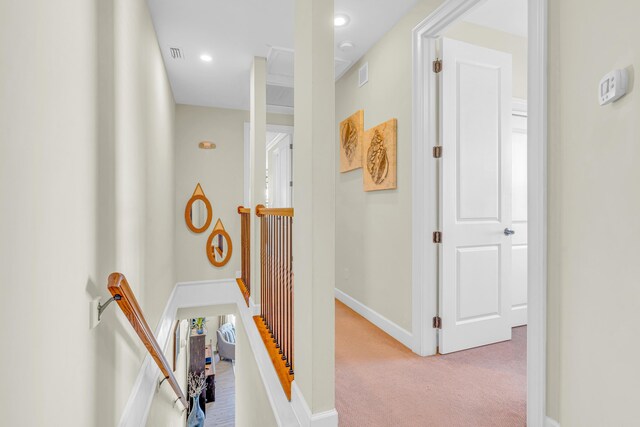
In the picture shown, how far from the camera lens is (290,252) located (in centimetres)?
197

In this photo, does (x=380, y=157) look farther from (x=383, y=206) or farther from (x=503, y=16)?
(x=503, y=16)

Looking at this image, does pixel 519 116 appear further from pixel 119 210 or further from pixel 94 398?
pixel 94 398

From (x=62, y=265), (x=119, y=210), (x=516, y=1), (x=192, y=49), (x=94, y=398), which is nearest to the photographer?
(x=62, y=265)

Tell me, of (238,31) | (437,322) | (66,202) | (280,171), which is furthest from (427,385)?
(280,171)

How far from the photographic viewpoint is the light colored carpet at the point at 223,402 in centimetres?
720

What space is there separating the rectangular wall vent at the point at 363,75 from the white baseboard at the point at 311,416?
268cm

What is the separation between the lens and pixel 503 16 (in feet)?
8.21

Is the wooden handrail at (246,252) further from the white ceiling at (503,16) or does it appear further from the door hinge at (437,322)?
the white ceiling at (503,16)

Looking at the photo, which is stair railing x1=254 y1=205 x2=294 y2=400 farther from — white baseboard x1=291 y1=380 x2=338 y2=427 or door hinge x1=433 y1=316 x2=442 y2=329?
door hinge x1=433 y1=316 x2=442 y2=329

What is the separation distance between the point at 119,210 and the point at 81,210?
50cm
